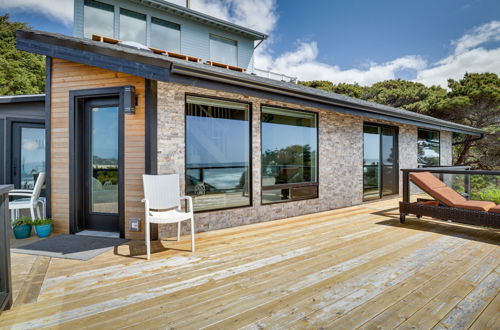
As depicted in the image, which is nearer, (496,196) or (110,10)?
(496,196)

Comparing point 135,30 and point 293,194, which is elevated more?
point 135,30

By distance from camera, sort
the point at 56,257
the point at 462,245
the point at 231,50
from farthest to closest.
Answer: the point at 231,50, the point at 462,245, the point at 56,257

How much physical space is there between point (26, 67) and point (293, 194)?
17.2m

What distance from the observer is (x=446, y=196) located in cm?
450

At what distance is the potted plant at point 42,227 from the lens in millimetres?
4077

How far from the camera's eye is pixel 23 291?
239 centimetres

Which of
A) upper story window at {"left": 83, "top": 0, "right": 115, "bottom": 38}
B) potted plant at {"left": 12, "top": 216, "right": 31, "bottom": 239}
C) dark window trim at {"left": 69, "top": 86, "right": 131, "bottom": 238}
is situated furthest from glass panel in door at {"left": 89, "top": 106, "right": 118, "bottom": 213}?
upper story window at {"left": 83, "top": 0, "right": 115, "bottom": 38}

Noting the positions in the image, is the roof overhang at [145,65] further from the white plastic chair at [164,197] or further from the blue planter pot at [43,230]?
the blue planter pot at [43,230]

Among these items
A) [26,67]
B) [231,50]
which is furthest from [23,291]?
[26,67]

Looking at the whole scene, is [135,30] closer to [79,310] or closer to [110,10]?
[110,10]

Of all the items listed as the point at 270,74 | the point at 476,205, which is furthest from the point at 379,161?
the point at 270,74

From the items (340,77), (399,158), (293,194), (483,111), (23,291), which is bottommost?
(23,291)

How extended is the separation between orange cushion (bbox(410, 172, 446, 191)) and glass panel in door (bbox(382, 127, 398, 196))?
2.90 meters

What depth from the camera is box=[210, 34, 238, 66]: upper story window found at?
40.3ft
